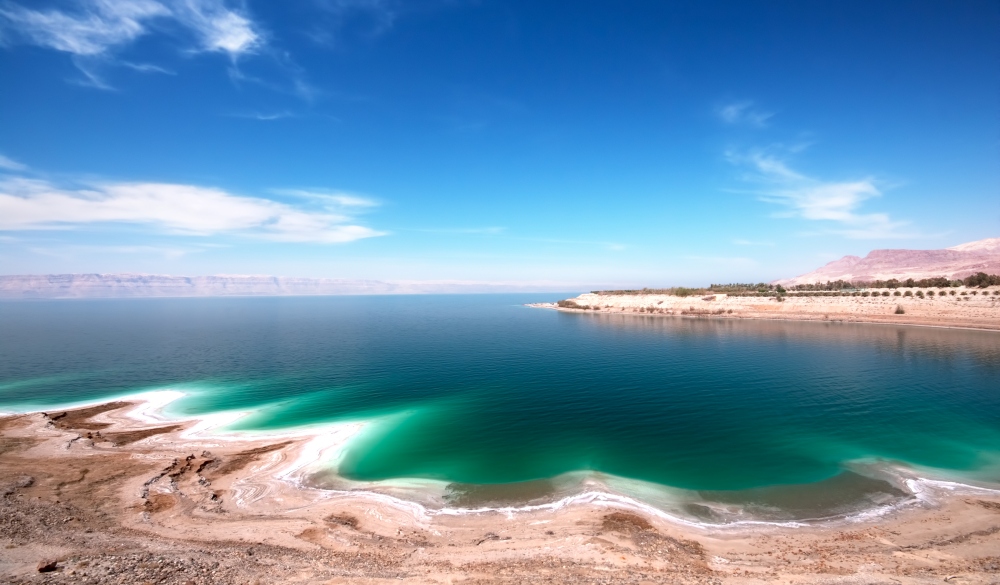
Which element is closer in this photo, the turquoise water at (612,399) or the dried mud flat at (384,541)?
the dried mud flat at (384,541)

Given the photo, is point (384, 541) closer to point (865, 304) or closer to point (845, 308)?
point (845, 308)

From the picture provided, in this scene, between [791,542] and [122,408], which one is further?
[122,408]

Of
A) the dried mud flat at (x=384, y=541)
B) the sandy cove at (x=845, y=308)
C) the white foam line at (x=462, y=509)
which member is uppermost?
the sandy cove at (x=845, y=308)

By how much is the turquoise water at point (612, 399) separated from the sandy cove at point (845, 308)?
324 inches

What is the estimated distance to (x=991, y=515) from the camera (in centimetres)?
1592

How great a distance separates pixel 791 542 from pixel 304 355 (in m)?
60.1

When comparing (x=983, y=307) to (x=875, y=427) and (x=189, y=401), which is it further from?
(x=189, y=401)

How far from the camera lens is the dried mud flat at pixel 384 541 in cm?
1245

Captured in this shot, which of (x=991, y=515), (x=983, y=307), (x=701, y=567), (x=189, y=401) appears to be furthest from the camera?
(x=983, y=307)

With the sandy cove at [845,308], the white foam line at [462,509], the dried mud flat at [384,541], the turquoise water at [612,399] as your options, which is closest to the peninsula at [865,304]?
the sandy cove at [845,308]

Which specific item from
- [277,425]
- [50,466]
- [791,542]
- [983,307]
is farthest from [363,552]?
[983,307]

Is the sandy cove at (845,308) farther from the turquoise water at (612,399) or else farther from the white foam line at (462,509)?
the white foam line at (462,509)

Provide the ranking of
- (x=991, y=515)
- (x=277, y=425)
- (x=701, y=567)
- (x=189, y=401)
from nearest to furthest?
(x=701, y=567)
(x=991, y=515)
(x=277, y=425)
(x=189, y=401)

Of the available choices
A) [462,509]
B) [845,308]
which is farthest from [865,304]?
[462,509]
